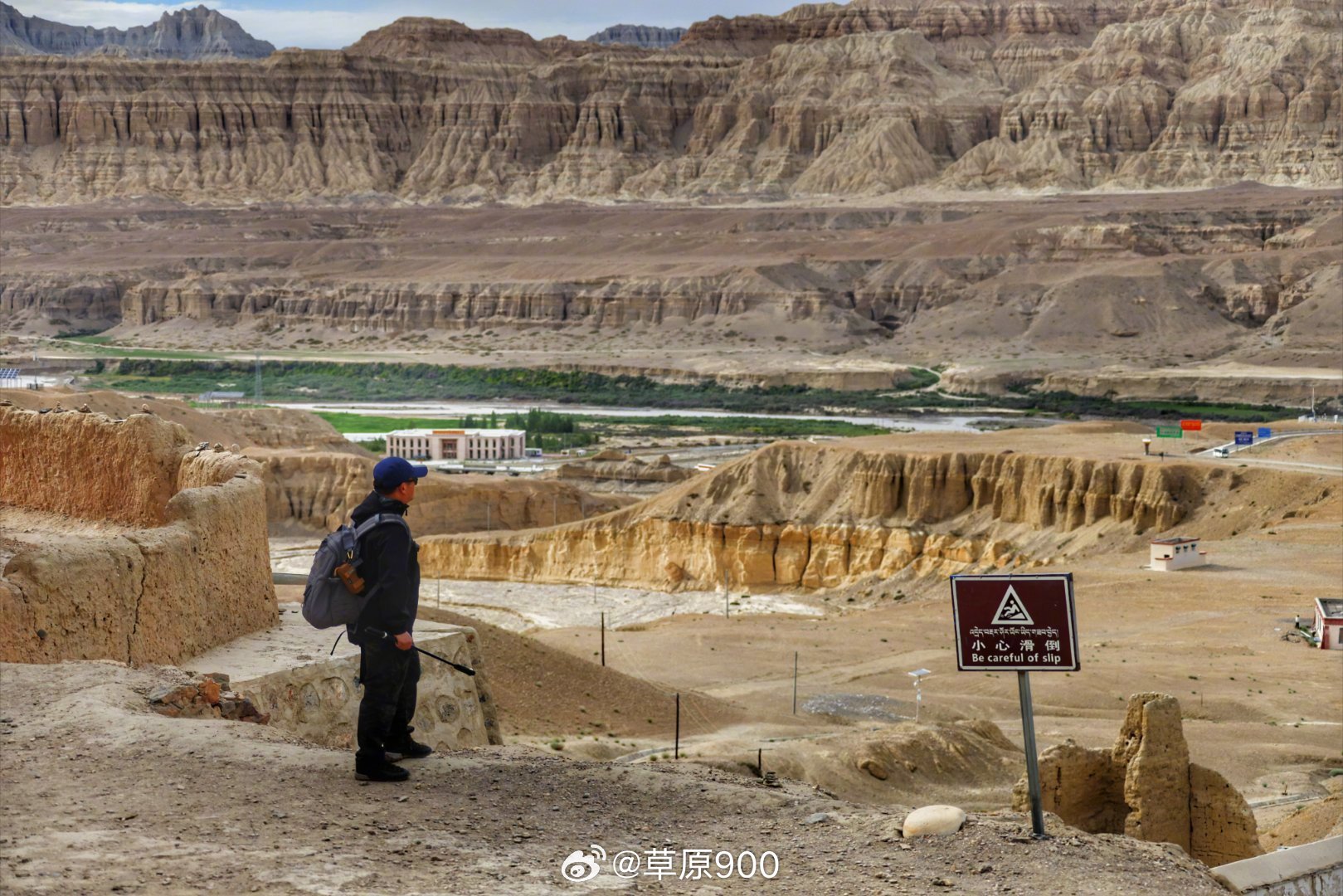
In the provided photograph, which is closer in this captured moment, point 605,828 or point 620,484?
point 605,828

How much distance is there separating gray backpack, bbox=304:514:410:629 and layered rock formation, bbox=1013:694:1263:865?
8.09 metres

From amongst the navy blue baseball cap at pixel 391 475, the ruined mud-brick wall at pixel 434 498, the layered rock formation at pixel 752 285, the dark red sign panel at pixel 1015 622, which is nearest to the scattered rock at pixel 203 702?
the navy blue baseball cap at pixel 391 475

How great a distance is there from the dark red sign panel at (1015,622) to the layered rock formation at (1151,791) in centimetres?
749

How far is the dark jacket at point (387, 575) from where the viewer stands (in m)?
10.7

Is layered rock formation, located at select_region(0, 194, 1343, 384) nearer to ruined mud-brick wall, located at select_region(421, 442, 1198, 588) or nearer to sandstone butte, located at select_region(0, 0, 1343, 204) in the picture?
sandstone butte, located at select_region(0, 0, 1343, 204)

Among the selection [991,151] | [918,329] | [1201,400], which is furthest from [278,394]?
→ [991,151]

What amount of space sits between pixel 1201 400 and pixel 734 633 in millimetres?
63854

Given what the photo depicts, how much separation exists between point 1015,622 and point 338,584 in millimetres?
3784

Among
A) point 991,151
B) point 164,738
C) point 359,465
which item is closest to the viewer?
point 164,738

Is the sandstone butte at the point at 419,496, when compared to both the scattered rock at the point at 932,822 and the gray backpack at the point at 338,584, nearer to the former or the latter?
the gray backpack at the point at 338,584

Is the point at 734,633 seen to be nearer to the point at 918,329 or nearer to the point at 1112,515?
the point at 1112,515

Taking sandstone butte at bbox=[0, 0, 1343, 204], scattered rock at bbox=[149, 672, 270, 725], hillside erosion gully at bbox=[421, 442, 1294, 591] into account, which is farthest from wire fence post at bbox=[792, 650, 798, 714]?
sandstone butte at bbox=[0, 0, 1343, 204]

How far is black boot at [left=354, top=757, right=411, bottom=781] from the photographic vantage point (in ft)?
34.8

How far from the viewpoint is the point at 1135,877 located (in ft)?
31.3
